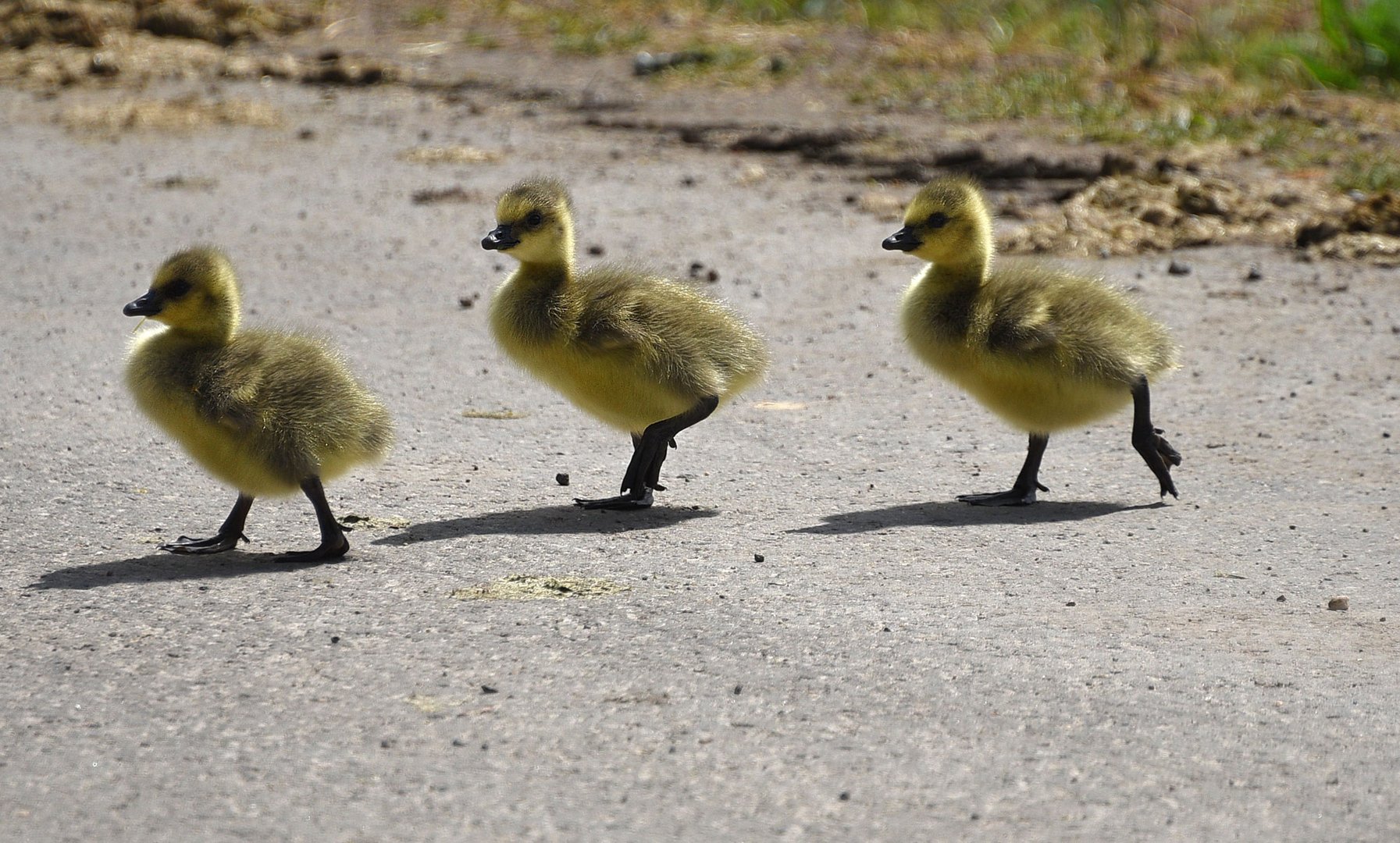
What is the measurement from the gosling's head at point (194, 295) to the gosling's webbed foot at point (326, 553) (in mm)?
787

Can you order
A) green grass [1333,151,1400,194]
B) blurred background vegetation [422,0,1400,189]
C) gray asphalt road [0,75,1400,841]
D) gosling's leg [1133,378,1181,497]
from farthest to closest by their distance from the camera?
blurred background vegetation [422,0,1400,189]
green grass [1333,151,1400,194]
gosling's leg [1133,378,1181,497]
gray asphalt road [0,75,1400,841]

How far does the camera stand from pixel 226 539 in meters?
5.54

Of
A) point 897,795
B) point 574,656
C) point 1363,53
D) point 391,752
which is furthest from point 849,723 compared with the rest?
point 1363,53

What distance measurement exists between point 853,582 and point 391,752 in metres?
1.86

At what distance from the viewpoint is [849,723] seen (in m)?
4.20

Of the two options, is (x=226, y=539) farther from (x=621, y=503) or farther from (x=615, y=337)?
(x=615, y=337)

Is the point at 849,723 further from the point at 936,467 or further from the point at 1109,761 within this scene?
→ the point at 936,467

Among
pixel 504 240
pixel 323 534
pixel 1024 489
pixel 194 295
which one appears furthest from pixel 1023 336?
Answer: pixel 194 295

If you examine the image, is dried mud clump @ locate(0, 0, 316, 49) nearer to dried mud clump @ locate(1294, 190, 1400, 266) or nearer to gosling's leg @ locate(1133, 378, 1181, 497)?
dried mud clump @ locate(1294, 190, 1400, 266)

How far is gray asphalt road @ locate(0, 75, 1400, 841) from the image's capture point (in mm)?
3832

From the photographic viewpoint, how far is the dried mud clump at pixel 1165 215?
413 inches

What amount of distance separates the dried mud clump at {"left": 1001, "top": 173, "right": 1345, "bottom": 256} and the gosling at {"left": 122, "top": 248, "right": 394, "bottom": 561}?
19.1 feet

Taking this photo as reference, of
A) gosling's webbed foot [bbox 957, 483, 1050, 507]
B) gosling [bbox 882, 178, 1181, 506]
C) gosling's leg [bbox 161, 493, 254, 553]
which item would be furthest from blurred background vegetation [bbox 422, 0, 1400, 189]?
gosling's leg [bbox 161, 493, 254, 553]

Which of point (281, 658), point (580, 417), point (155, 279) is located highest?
point (155, 279)
